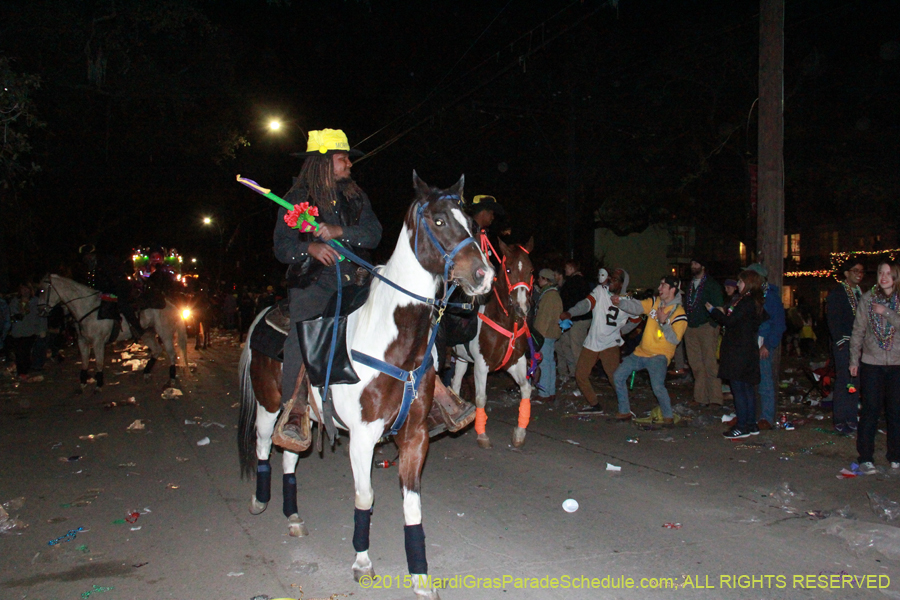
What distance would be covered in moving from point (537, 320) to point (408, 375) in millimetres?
7252

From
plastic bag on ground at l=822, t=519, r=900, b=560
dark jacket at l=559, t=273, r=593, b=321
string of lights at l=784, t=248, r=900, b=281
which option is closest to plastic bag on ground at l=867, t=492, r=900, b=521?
plastic bag on ground at l=822, t=519, r=900, b=560

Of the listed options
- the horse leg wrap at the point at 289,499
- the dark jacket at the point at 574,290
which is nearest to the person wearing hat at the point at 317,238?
the horse leg wrap at the point at 289,499

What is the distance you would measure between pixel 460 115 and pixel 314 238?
20.3m

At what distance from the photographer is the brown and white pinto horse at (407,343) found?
12.9 feet

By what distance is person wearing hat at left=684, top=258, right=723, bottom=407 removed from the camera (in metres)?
10.3

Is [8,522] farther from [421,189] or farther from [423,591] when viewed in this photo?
[421,189]

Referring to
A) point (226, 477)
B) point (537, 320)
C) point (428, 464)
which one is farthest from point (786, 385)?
point (226, 477)

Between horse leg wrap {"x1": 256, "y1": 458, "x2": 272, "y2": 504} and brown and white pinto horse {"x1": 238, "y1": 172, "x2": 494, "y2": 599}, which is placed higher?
brown and white pinto horse {"x1": 238, "y1": 172, "x2": 494, "y2": 599}

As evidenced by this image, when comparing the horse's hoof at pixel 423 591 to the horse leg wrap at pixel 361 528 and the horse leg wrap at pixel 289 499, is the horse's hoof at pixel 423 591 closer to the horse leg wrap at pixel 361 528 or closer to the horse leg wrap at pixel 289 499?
the horse leg wrap at pixel 361 528

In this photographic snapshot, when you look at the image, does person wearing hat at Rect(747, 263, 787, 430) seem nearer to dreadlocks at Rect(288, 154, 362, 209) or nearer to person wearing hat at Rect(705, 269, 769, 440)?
person wearing hat at Rect(705, 269, 769, 440)

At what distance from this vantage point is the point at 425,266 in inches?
160

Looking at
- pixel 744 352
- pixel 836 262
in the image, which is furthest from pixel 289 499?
pixel 836 262

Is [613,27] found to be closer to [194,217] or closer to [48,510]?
[48,510]

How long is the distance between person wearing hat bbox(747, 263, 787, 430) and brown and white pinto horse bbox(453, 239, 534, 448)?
336cm
